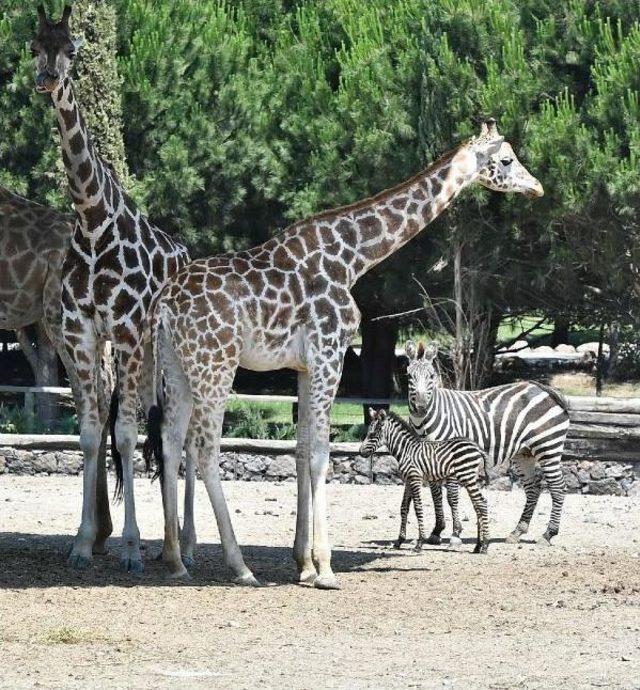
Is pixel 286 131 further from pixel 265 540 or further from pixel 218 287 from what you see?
pixel 218 287

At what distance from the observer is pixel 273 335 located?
10203 millimetres

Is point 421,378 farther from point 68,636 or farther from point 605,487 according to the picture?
point 68,636

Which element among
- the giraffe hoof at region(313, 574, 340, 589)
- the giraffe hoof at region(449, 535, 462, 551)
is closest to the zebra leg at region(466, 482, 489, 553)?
the giraffe hoof at region(449, 535, 462, 551)

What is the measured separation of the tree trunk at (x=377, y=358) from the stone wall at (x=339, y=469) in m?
5.29

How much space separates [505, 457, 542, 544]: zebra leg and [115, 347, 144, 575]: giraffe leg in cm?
344

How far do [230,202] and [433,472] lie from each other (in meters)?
9.19

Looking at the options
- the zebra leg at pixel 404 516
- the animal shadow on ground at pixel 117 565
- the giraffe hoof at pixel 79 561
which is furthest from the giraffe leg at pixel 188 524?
the zebra leg at pixel 404 516

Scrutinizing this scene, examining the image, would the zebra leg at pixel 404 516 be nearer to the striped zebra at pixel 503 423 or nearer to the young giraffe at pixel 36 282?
the striped zebra at pixel 503 423

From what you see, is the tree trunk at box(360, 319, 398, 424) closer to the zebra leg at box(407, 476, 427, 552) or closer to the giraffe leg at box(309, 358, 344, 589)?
the zebra leg at box(407, 476, 427, 552)

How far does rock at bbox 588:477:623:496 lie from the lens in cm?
1563

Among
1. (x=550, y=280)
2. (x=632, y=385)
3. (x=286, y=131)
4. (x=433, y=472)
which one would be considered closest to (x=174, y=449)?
(x=433, y=472)

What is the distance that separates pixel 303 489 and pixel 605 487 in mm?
6032

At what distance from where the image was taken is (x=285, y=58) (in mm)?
20438

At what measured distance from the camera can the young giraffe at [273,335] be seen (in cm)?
998
